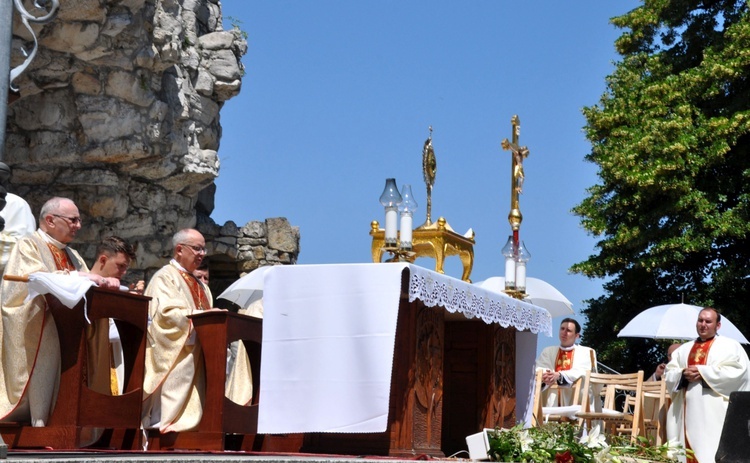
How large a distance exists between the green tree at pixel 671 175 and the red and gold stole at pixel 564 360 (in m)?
7.92

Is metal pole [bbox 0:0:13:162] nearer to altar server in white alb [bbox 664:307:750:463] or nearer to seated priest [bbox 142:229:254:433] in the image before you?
seated priest [bbox 142:229:254:433]

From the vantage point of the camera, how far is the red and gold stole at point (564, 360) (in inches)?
447

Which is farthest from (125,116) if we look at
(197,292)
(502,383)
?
(502,383)

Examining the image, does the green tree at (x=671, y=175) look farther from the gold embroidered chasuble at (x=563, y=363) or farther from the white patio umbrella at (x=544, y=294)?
the gold embroidered chasuble at (x=563, y=363)

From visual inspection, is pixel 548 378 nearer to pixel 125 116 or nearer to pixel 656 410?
pixel 656 410

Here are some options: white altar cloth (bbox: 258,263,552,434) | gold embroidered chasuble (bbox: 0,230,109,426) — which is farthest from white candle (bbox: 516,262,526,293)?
gold embroidered chasuble (bbox: 0,230,109,426)

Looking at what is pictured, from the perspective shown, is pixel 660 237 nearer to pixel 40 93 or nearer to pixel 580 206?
pixel 580 206

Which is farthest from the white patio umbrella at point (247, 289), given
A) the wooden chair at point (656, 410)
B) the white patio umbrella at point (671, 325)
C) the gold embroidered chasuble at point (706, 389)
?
the white patio umbrella at point (671, 325)

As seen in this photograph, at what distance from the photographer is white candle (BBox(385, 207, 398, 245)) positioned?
24.4 ft

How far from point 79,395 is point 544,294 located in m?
8.41

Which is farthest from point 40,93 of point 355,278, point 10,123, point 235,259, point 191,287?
point 355,278

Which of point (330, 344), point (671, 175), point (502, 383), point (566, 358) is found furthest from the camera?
point (671, 175)

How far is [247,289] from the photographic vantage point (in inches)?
464

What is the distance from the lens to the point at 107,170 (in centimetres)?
1991
